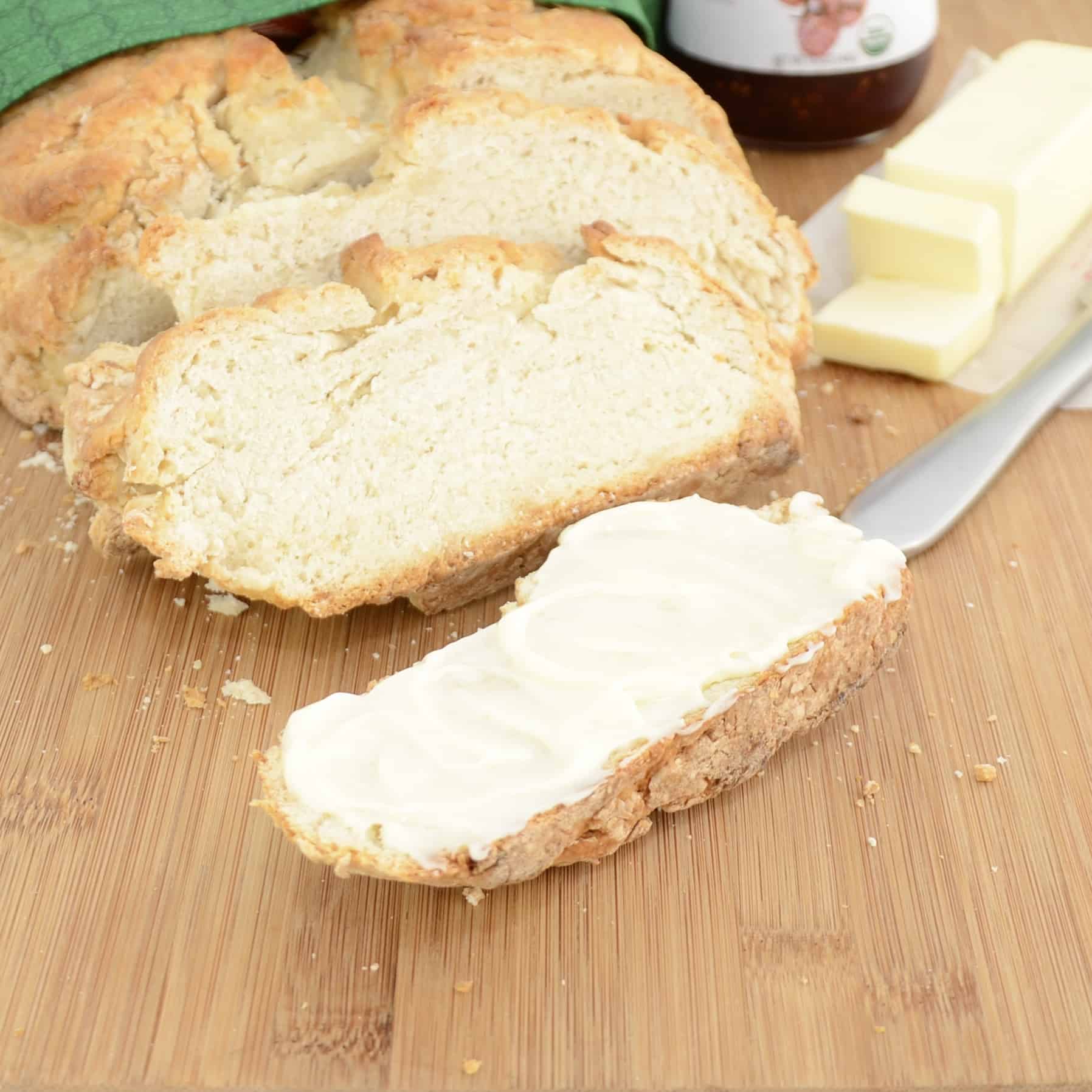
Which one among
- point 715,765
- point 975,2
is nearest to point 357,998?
point 715,765

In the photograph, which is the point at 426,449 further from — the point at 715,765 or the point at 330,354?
the point at 715,765

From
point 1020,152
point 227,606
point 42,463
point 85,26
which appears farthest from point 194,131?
point 1020,152

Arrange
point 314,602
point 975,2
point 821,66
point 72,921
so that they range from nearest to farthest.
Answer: point 72,921
point 314,602
point 821,66
point 975,2

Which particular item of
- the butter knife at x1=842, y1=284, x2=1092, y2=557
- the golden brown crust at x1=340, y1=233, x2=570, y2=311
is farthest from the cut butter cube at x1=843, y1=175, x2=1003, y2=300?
the golden brown crust at x1=340, y1=233, x2=570, y2=311

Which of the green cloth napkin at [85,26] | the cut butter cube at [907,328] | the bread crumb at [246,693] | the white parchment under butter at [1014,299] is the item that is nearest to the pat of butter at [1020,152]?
the white parchment under butter at [1014,299]

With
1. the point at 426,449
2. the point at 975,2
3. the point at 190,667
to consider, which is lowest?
the point at 975,2

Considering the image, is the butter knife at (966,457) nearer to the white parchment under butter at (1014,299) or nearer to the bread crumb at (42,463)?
the white parchment under butter at (1014,299)

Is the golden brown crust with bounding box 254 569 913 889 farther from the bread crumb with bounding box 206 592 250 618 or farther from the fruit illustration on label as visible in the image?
the fruit illustration on label

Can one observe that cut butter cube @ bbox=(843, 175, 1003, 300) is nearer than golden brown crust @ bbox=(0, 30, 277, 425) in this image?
No
